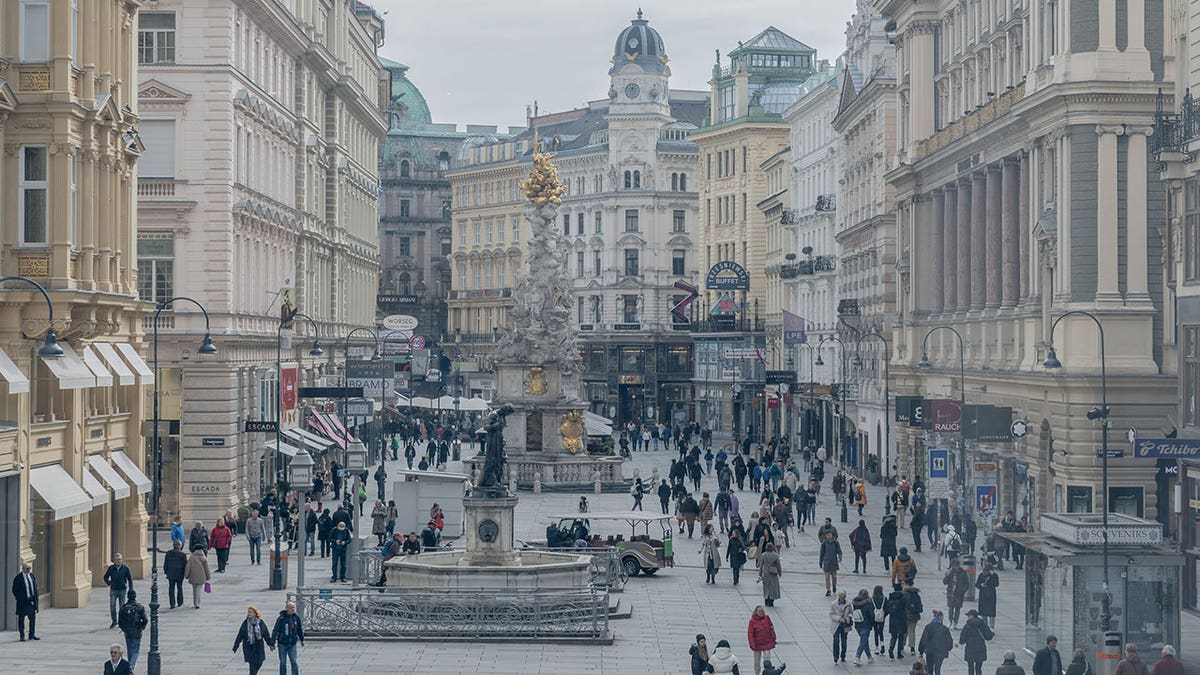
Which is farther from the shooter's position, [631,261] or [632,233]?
[631,261]

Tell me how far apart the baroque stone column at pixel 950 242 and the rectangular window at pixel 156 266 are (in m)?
25.7

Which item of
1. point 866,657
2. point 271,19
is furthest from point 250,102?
point 866,657

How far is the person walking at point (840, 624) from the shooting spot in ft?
117

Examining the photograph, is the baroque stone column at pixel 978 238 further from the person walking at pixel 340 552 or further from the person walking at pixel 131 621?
the person walking at pixel 131 621

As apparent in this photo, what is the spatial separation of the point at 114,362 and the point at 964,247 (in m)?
31.9

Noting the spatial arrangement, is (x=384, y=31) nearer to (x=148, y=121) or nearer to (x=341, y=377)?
(x=341, y=377)

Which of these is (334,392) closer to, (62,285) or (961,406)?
(961,406)

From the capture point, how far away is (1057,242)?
5281 cm

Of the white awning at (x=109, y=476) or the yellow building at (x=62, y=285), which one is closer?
the yellow building at (x=62, y=285)

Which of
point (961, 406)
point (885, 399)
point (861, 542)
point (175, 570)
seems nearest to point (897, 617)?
point (861, 542)

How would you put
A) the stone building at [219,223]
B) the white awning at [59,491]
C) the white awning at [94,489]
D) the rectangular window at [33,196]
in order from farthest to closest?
the stone building at [219,223], the white awning at [94,489], the rectangular window at [33,196], the white awning at [59,491]

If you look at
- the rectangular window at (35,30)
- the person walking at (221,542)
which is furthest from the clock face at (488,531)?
the rectangular window at (35,30)

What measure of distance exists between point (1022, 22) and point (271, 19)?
25.8 meters

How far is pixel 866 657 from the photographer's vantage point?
36906 millimetres
